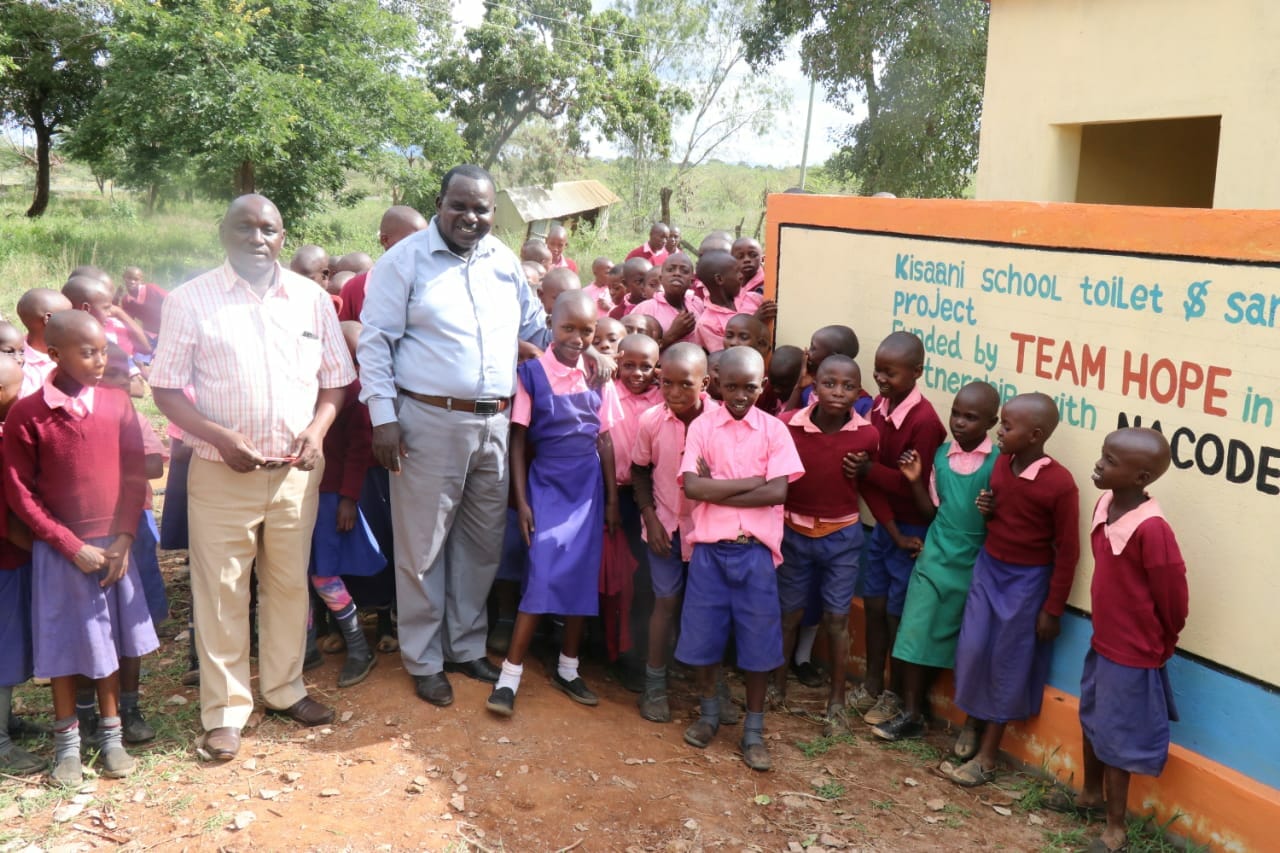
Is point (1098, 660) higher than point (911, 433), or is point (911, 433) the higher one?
point (911, 433)

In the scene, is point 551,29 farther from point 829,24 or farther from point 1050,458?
point 1050,458

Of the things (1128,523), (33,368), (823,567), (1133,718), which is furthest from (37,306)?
(1133,718)

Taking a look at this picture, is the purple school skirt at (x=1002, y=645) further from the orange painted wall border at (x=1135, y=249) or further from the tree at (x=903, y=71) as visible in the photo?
the tree at (x=903, y=71)

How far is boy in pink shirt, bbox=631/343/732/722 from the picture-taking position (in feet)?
12.9

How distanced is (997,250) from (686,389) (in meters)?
1.41

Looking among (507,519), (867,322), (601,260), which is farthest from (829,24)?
(507,519)

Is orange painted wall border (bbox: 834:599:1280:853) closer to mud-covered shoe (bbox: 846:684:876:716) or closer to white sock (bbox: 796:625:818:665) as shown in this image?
mud-covered shoe (bbox: 846:684:876:716)

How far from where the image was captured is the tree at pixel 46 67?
19438 millimetres

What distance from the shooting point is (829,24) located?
15.3 m

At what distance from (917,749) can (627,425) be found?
1.75 meters

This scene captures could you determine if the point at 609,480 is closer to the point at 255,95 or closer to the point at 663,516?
the point at 663,516

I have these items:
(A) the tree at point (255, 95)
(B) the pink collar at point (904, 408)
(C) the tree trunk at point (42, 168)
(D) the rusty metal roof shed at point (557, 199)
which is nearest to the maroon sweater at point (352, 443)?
(B) the pink collar at point (904, 408)

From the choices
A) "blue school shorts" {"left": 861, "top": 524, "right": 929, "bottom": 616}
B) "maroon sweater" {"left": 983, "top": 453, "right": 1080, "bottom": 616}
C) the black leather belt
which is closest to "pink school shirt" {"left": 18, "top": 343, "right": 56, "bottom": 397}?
the black leather belt

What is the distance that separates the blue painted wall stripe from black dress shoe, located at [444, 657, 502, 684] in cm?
252
